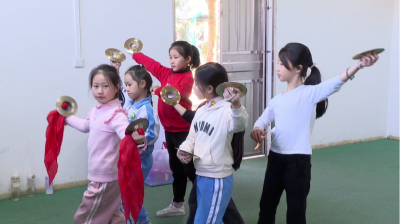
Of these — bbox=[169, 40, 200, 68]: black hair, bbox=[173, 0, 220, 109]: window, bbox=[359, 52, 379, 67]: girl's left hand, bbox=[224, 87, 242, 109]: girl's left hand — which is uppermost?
bbox=[173, 0, 220, 109]: window

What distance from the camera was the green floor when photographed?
325 centimetres

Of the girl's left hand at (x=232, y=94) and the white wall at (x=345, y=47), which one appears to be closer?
the girl's left hand at (x=232, y=94)

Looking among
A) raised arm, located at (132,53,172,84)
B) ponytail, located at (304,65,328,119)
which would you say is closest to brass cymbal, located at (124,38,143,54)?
raised arm, located at (132,53,172,84)

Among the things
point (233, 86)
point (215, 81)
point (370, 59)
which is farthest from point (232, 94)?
point (370, 59)

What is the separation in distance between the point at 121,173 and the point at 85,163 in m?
1.99

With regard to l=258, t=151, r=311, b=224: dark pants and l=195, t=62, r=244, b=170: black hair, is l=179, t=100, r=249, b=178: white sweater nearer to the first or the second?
l=195, t=62, r=244, b=170: black hair

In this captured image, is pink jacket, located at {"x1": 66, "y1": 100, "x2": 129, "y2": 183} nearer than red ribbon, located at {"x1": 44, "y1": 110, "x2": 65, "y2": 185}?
Yes

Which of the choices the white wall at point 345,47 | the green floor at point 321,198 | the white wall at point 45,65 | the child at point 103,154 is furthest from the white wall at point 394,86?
the child at point 103,154

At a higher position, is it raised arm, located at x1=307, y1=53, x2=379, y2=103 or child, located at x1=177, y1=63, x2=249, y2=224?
raised arm, located at x1=307, y1=53, x2=379, y2=103

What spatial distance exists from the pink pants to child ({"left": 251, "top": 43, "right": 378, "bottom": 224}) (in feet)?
2.92

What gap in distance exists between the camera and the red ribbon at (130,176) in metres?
2.15

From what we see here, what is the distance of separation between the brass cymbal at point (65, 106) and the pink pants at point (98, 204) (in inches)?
17.7

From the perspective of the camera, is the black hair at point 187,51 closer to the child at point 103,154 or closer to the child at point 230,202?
the child at point 230,202

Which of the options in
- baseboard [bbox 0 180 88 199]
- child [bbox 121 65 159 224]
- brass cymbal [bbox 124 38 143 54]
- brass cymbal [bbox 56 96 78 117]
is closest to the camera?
brass cymbal [bbox 56 96 78 117]
